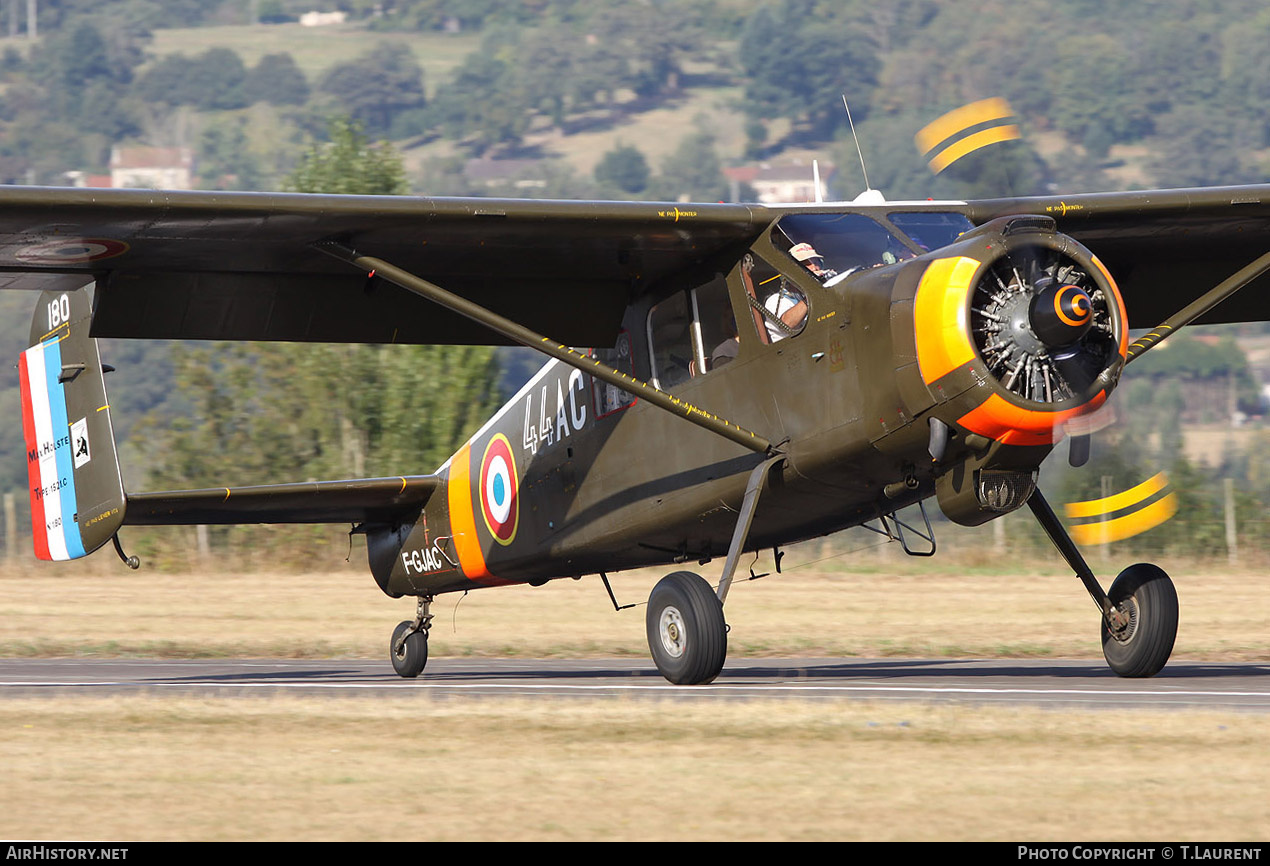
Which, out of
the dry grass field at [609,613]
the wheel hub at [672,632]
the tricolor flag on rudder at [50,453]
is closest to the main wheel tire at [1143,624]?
the wheel hub at [672,632]

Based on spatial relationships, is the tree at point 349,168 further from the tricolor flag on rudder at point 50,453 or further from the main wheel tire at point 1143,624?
the main wheel tire at point 1143,624

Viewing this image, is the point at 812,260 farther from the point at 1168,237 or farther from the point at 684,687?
the point at 1168,237

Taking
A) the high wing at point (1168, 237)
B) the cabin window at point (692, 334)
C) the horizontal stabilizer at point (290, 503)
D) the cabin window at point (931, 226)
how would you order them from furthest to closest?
the horizontal stabilizer at point (290, 503) < the high wing at point (1168, 237) < the cabin window at point (692, 334) < the cabin window at point (931, 226)

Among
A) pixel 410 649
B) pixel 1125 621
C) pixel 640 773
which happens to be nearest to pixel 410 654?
pixel 410 649

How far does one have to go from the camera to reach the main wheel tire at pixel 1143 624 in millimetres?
12516

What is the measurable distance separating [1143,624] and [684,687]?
3.34 metres

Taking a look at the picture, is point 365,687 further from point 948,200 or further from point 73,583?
point 73,583

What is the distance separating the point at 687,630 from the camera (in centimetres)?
1203

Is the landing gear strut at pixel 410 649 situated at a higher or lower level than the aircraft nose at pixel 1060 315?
lower

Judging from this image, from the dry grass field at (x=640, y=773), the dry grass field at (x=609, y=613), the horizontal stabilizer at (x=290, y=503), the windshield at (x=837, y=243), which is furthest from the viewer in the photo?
Answer: the dry grass field at (x=609, y=613)

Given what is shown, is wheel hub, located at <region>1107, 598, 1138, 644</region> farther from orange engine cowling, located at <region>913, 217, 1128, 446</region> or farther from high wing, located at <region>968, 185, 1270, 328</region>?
high wing, located at <region>968, 185, 1270, 328</region>

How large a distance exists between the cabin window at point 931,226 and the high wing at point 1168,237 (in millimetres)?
184

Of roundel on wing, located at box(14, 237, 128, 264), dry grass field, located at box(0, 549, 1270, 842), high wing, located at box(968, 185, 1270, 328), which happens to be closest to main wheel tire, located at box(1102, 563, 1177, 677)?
dry grass field, located at box(0, 549, 1270, 842)

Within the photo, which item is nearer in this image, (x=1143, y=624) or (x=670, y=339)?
(x=1143, y=624)
